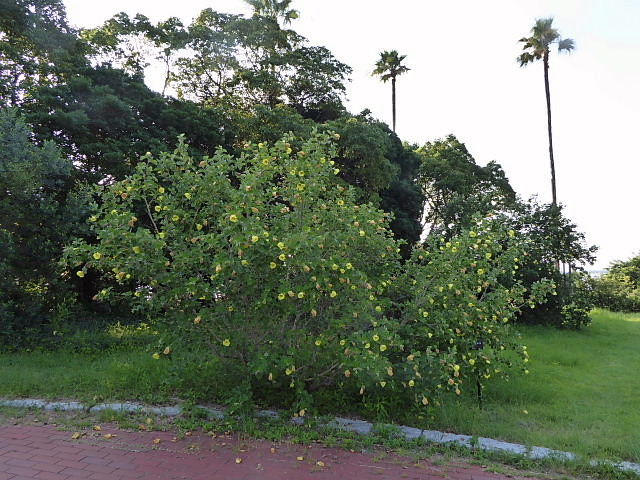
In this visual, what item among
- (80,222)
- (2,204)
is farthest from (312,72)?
(2,204)

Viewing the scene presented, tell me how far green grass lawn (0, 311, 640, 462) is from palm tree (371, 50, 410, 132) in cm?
2184

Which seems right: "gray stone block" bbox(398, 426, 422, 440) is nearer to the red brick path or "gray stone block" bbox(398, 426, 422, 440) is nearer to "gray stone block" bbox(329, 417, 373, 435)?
"gray stone block" bbox(329, 417, 373, 435)

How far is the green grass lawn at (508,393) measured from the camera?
430 centimetres

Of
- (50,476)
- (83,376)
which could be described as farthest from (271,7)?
(50,476)

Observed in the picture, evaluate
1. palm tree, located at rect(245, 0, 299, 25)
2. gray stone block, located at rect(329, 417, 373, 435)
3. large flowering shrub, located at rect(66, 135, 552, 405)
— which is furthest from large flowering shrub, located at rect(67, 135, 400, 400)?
palm tree, located at rect(245, 0, 299, 25)

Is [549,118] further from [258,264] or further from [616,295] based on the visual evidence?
[258,264]

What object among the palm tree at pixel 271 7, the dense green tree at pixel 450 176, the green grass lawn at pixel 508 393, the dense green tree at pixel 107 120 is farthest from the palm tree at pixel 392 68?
the green grass lawn at pixel 508 393

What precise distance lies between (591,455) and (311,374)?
2465 millimetres

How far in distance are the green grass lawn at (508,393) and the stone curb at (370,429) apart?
0.72 feet

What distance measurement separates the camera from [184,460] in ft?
11.3

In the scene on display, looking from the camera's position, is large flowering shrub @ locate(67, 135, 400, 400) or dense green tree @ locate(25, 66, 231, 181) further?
A: dense green tree @ locate(25, 66, 231, 181)

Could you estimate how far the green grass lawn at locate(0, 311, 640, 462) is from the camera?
4.30 metres

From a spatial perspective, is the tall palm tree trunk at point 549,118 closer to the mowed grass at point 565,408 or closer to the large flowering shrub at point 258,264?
the mowed grass at point 565,408

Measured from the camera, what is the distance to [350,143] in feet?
45.7
